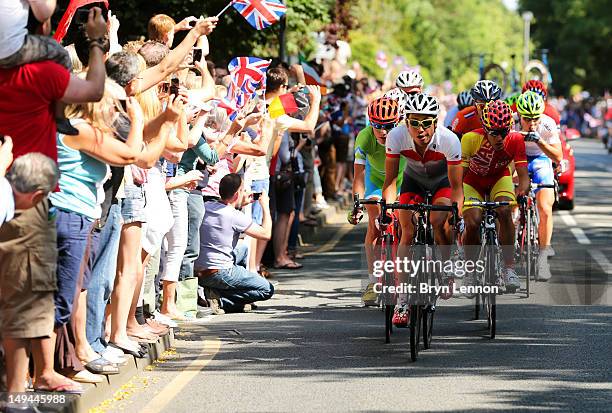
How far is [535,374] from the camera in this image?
10414 millimetres

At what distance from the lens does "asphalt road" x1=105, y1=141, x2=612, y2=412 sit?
948 centimetres

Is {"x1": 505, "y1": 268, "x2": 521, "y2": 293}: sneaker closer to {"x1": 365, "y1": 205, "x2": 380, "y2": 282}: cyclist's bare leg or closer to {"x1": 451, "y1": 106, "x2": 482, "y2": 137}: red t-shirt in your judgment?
{"x1": 365, "y1": 205, "x2": 380, "y2": 282}: cyclist's bare leg

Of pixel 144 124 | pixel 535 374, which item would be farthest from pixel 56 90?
pixel 535 374

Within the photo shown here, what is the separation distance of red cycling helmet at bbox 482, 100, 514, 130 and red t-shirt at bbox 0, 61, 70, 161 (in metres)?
6.45

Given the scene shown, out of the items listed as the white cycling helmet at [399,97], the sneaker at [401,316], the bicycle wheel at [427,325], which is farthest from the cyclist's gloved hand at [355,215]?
the white cycling helmet at [399,97]

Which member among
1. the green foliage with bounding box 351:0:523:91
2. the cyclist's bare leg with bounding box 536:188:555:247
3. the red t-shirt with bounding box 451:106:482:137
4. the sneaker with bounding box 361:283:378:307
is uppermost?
the green foliage with bounding box 351:0:523:91

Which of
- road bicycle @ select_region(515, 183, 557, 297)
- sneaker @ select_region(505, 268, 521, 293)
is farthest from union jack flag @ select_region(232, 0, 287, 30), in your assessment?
sneaker @ select_region(505, 268, 521, 293)

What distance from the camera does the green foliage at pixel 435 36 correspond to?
5569 centimetres

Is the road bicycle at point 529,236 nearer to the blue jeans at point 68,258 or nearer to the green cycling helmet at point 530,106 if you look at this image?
the green cycling helmet at point 530,106

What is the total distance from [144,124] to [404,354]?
8.92ft

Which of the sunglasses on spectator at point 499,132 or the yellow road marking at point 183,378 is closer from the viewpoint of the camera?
the yellow road marking at point 183,378

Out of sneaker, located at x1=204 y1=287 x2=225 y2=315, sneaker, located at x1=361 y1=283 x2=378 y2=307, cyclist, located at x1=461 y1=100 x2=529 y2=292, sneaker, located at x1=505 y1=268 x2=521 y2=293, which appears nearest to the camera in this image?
sneaker, located at x1=204 y1=287 x2=225 y2=315

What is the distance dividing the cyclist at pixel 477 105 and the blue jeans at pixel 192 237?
3.24 m

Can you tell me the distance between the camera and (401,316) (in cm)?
1196
